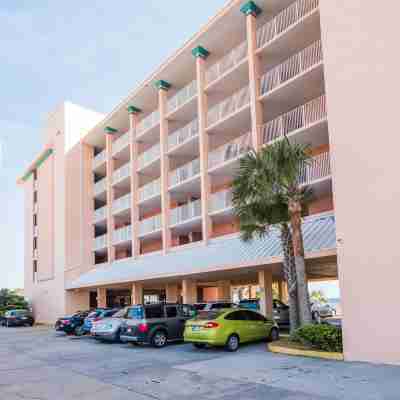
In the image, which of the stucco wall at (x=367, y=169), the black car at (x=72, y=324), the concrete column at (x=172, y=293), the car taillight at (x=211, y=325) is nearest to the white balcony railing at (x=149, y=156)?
the concrete column at (x=172, y=293)

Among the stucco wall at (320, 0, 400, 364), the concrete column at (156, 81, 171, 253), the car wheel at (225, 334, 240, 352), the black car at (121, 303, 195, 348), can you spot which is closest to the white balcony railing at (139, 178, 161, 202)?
the concrete column at (156, 81, 171, 253)

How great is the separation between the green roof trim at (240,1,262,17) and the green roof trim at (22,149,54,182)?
82.7 ft

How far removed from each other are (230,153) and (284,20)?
6.96 metres

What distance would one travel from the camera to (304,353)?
13938 mm

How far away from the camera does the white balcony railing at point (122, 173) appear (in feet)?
116

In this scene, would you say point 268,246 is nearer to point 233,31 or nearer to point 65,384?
point 65,384

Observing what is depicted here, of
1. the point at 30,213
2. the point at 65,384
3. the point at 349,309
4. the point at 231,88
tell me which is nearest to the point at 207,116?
the point at 231,88

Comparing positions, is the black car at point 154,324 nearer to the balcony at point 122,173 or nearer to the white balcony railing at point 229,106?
the white balcony railing at point 229,106

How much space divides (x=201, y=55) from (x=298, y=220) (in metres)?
15.0

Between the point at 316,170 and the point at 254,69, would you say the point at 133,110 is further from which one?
the point at 316,170

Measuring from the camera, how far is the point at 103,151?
39.5 metres

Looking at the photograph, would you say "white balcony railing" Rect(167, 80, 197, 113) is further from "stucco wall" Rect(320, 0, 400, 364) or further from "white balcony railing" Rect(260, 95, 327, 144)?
"stucco wall" Rect(320, 0, 400, 364)

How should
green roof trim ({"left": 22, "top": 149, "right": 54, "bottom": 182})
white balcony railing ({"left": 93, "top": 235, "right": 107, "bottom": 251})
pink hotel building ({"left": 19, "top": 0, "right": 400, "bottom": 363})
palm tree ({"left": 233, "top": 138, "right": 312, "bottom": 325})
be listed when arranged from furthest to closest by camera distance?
green roof trim ({"left": 22, "top": 149, "right": 54, "bottom": 182}) → white balcony railing ({"left": 93, "top": 235, "right": 107, "bottom": 251}) → palm tree ({"left": 233, "top": 138, "right": 312, "bottom": 325}) → pink hotel building ({"left": 19, "top": 0, "right": 400, "bottom": 363})

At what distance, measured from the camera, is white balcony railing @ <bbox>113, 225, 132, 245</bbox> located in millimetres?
34812
